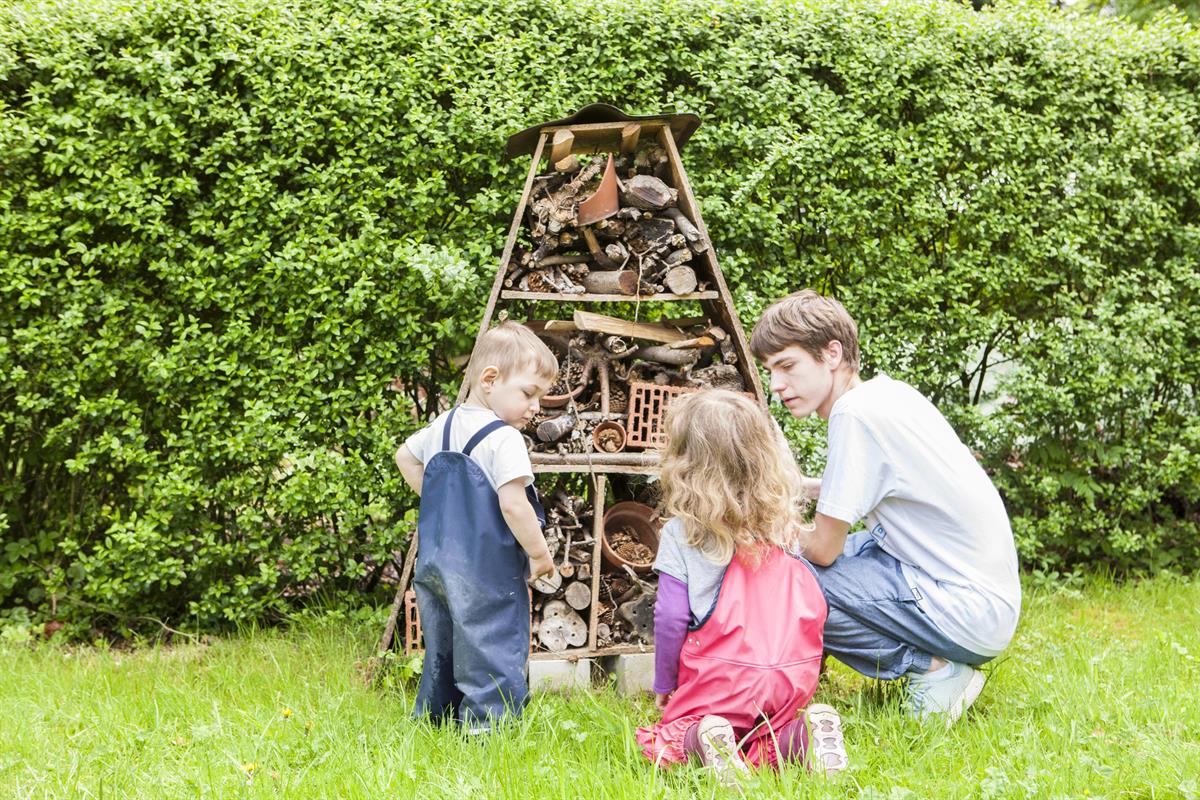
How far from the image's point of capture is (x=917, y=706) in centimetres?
299

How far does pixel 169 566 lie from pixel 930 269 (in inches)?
155

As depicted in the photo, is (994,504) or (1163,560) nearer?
(994,504)

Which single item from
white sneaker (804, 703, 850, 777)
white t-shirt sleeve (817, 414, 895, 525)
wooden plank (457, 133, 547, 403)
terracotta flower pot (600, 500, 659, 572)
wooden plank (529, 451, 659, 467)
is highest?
wooden plank (457, 133, 547, 403)

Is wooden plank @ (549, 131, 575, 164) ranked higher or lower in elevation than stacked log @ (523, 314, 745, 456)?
higher

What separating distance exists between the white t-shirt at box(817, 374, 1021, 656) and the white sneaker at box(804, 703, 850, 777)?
0.56 metres

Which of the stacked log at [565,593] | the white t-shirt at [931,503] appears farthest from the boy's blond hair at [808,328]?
the stacked log at [565,593]

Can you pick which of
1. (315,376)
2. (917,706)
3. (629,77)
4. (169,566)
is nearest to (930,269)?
(629,77)

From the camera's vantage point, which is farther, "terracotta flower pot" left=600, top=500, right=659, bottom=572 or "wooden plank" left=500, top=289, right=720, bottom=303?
"terracotta flower pot" left=600, top=500, right=659, bottom=572

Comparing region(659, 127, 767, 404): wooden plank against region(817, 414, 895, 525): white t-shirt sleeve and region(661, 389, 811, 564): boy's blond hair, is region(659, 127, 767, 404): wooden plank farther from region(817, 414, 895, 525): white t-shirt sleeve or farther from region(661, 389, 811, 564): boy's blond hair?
region(661, 389, 811, 564): boy's blond hair

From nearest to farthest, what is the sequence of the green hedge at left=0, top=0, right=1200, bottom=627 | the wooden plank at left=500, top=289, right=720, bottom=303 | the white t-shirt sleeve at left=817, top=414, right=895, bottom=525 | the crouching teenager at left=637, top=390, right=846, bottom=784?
the crouching teenager at left=637, top=390, right=846, bottom=784 → the white t-shirt sleeve at left=817, top=414, right=895, bottom=525 → the wooden plank at left=500, top=289, right=720, bottom=303 → the green hedge at left=0, top=0, right=1200, bottom=627

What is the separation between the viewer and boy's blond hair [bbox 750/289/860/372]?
301 cm

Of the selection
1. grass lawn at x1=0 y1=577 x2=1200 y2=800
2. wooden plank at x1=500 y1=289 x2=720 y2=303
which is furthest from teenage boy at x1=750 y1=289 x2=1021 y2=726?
wooden plank at x1=500 y1=289 x2=720 y2=303

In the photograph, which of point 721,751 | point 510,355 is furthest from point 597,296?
point 721,751

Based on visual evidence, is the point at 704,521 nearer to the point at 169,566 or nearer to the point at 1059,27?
the point at 169,566
